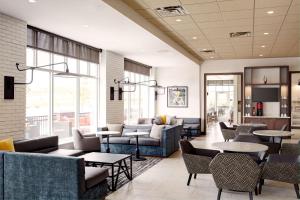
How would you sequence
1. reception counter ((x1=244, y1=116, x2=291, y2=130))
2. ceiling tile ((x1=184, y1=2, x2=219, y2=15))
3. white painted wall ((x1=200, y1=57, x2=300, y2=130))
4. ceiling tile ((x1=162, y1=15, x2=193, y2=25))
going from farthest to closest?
white painted wall ((x1=200, y1=57, x2=300, y2=130)) → reception counter ((x1=244, y1=116, x2=291, y2=130)) → ceiling tile ((x1=162, y1=15, x2=193, y2=25)) → ceiling tile ((x1=184, y1=2, x2=219, y2=15))

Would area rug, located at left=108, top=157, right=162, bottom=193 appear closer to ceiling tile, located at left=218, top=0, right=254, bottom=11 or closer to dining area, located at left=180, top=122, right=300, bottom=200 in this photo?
dining area, located at left=180, top=122, right=300, bottom=200

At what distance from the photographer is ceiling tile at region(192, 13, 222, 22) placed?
6.07 meters

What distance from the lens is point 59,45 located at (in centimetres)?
714

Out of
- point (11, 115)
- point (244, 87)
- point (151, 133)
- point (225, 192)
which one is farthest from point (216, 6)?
point (244, 87)

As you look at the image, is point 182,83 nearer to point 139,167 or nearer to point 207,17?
point 207,17

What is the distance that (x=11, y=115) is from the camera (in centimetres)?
548

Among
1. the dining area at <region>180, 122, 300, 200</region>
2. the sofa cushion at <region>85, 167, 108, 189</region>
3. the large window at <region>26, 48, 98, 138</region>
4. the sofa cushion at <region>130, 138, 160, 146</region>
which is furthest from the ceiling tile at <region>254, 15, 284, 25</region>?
the sofa cushion at <region>85, 167, 108, 189</region>

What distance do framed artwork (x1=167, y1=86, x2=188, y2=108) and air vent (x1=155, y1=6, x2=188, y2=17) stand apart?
720 cm

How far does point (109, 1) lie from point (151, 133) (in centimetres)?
415

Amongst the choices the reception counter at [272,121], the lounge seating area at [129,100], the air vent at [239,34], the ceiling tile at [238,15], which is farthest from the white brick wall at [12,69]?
the reception counter at [272,121]

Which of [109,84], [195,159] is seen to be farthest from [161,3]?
[109,84]

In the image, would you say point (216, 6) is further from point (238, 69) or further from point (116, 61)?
point (238, 69)

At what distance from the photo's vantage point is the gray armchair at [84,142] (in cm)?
712

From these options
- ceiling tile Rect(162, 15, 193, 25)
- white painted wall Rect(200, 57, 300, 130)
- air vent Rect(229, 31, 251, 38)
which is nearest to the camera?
ceiling tile Rect(162, 15, 193, 25)
